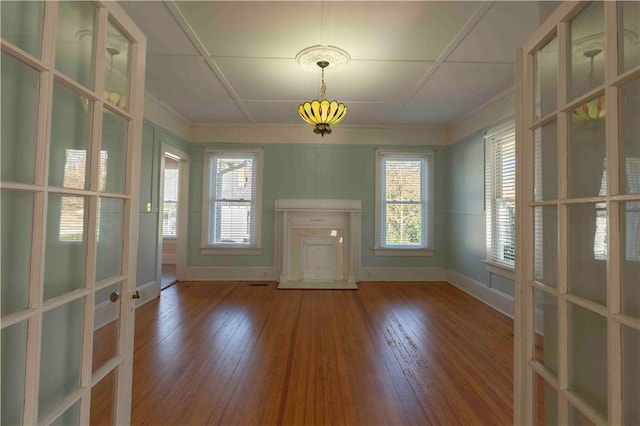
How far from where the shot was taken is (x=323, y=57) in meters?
2.71

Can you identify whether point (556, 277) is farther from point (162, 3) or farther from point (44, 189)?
point (162, 3)

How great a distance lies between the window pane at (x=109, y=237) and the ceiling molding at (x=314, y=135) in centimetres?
405

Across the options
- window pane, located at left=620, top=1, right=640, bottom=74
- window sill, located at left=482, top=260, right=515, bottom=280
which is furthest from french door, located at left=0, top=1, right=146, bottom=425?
window sill, located at left=482, top=260, right=515, bottom=280

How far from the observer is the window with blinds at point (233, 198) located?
5.13 metres

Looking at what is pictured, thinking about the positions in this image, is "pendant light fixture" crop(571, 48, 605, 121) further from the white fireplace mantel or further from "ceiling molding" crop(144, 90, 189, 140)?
"ceiling molding" crop(144, 90, 189, 140)

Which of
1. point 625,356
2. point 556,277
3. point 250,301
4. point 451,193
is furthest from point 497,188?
point 250,301

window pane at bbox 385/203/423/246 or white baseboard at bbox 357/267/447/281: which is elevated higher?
window pane at bbox 385/203/423/246

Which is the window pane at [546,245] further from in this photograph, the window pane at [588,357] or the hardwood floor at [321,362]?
the hardwood floor at [321,362]

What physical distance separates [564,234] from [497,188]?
3016 mm

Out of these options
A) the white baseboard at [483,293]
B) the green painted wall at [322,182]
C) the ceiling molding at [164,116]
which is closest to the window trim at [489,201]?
the white baseboard at [483,293]

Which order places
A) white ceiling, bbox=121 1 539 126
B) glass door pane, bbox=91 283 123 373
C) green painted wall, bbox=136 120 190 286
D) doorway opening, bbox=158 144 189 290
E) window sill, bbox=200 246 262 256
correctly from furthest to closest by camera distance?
1. window sill, bbox=200 246 262 256
2. doorway opening, bbox=158 144 189 290
3. green painted wall, bbox=136 120 190 286
4. white ceiling, bbox=121 1 539 126
5. glass door pane, bbox=91 283 123 373

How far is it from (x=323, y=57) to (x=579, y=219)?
7.97 feet

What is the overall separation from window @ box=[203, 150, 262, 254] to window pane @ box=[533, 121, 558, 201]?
434 cm

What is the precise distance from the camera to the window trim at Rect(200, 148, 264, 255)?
5.09 m
